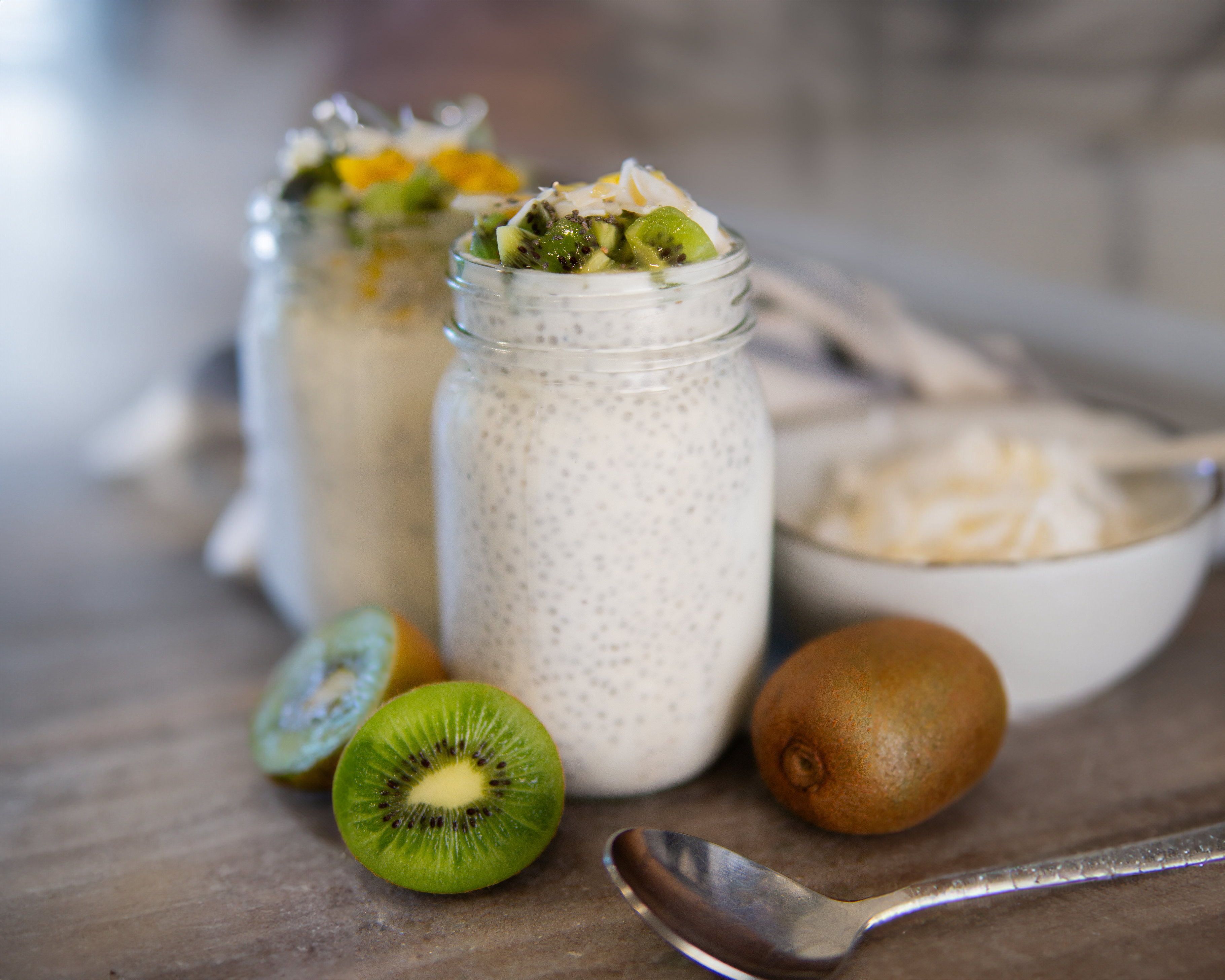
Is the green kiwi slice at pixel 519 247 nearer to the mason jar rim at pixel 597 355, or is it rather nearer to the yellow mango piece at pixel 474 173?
the mason jar rim at pixel 597 355

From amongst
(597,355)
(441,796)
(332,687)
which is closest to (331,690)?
(332,687)

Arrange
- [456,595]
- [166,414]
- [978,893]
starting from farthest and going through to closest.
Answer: [166,414] < [456,595] < [978,893]

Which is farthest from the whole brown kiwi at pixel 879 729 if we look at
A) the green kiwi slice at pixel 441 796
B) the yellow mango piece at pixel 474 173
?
the yellow mango piece at pixel 474 173

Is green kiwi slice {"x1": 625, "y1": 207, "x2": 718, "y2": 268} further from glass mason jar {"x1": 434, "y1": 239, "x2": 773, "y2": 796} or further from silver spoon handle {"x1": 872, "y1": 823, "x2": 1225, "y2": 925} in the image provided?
silver spoon handle {"x1": 872, "y1": 823, "x2": 1225, "y2": 925}

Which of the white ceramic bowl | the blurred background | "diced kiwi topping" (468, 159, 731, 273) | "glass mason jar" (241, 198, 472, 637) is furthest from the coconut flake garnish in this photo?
the blurred background

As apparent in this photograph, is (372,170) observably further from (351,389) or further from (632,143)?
(632,143)

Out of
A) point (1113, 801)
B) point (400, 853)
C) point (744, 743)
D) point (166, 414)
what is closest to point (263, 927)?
point (400, 853)

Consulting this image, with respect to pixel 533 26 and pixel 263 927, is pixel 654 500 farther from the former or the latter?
pixel 533 26

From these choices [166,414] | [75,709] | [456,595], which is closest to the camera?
[456,595]
